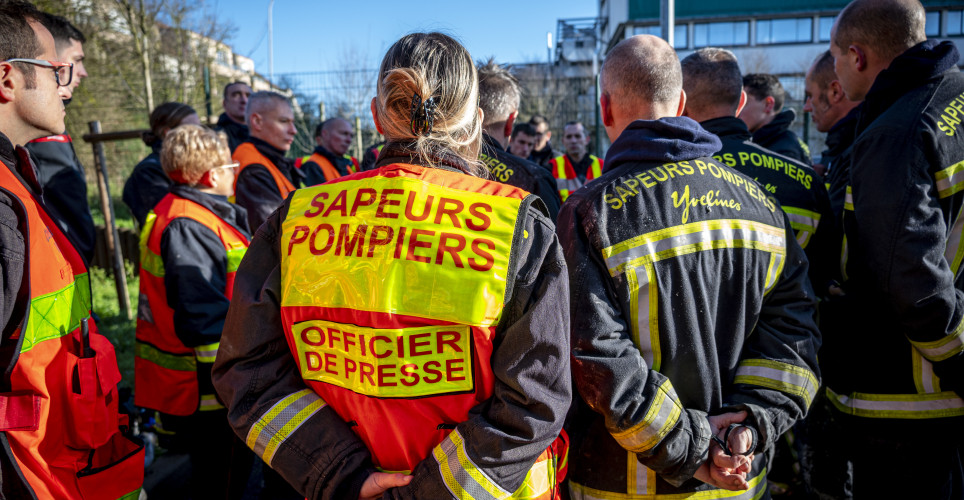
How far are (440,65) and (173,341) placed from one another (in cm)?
223

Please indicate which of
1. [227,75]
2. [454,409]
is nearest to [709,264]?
[454,409]

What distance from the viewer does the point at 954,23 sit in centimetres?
2828

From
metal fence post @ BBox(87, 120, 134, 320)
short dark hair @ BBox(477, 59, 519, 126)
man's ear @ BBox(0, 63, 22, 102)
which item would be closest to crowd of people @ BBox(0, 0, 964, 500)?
man's ear @ BBox(0, 63, 22, 102)

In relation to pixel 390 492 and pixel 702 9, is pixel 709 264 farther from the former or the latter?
pixel 702 9

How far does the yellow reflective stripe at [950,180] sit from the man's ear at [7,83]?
3251 mm

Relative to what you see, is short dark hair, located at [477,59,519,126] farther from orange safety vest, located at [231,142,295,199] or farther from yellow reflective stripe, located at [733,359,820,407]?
yellow reflective stripe, located at [733,359,820,407]

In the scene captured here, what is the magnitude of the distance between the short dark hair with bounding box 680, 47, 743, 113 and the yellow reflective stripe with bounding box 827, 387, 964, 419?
53.3 inches

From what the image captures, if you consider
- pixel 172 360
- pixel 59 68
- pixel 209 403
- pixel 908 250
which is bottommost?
pixel 209 403

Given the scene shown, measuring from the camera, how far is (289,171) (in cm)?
445

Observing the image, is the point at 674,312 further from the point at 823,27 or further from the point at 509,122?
the point at 823,27

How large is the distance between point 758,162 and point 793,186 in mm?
172

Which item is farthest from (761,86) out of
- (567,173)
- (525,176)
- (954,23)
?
(954,23)

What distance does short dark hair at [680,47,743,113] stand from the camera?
8.72 ft

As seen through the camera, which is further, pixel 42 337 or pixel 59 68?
pixel 59 68
